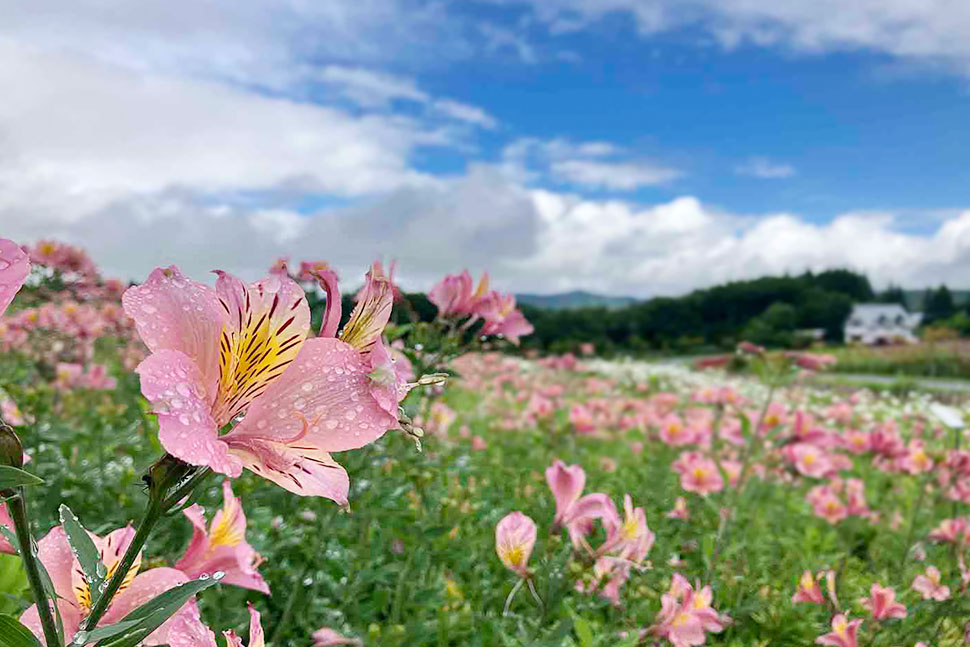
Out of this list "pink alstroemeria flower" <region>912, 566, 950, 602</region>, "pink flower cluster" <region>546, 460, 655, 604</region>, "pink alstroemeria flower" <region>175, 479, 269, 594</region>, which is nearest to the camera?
"pink alstroemeria flower" <region>175, 479, 269, 594</region>

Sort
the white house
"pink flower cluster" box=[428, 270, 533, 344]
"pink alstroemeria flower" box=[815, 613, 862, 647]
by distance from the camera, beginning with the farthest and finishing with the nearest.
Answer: the white house < "pink flower cluster" box=[428, 270, 533, 344] < "pink alstroemeria flower" box=[815, 613, 862, 647]

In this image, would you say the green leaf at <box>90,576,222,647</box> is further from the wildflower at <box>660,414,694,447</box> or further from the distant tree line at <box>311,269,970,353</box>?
the distant tree line at <box>311,269,970,353</box>

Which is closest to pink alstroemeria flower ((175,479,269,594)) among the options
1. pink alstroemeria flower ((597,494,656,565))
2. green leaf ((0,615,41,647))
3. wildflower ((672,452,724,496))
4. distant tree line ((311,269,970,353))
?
green leaf ((0,615,41,647))

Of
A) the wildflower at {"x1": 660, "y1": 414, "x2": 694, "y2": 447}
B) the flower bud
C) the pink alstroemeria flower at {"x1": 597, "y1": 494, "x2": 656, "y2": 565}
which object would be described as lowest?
the wildflower at {"x1": 660, "y1": 414, "x2": 694, "y2": 447}

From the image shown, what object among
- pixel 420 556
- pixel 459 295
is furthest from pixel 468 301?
pixel 420 556

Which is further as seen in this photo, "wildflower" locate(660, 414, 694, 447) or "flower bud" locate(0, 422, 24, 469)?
"wildflower" locate(660, 414, 694, 447)

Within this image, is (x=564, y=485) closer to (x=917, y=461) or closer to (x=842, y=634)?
(x=842, y=634)

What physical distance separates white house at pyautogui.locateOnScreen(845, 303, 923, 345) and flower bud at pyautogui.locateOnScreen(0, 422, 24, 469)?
66084mm

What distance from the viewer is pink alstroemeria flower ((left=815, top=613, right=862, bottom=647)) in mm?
1753

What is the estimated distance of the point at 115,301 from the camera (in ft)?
16.5

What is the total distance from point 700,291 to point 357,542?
4624 centimetres

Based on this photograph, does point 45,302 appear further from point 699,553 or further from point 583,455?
point 699,553

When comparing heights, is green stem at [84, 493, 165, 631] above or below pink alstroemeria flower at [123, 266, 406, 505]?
below

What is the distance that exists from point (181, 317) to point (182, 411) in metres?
0.10
